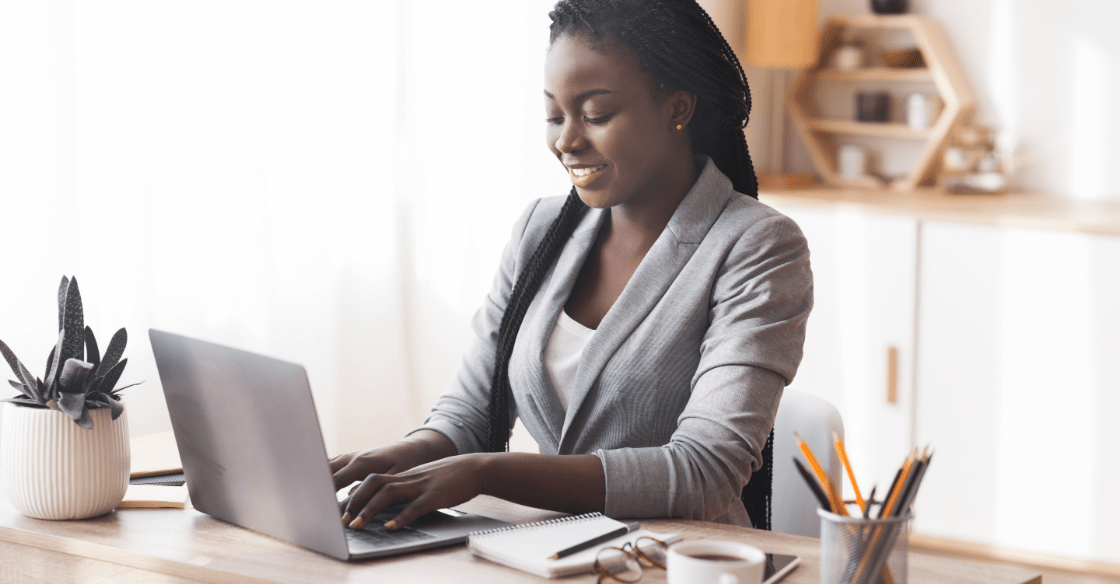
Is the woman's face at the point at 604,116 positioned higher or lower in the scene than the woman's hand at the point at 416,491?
higher

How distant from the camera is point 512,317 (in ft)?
5.63

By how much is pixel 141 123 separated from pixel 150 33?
0.19 m

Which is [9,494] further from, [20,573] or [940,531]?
[940,531]

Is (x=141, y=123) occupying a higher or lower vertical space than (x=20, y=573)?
higher

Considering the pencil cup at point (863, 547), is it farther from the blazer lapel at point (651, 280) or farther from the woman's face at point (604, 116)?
the woman's face at point (604, 116)

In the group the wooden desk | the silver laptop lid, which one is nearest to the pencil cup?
the wooden desk

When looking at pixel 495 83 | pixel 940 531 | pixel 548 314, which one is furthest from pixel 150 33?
pixel 940 531

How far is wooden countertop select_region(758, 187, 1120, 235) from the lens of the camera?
3010mm

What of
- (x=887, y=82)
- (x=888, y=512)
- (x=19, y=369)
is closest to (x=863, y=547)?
(x=888, y=512)

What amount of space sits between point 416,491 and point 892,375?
7.30 ft

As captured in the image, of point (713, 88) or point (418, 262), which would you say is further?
point (418, 262)

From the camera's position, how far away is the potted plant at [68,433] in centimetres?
131

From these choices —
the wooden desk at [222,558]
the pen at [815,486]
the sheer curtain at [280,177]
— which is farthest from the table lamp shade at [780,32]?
the pen at [815,486]

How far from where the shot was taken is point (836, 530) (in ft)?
3.41
